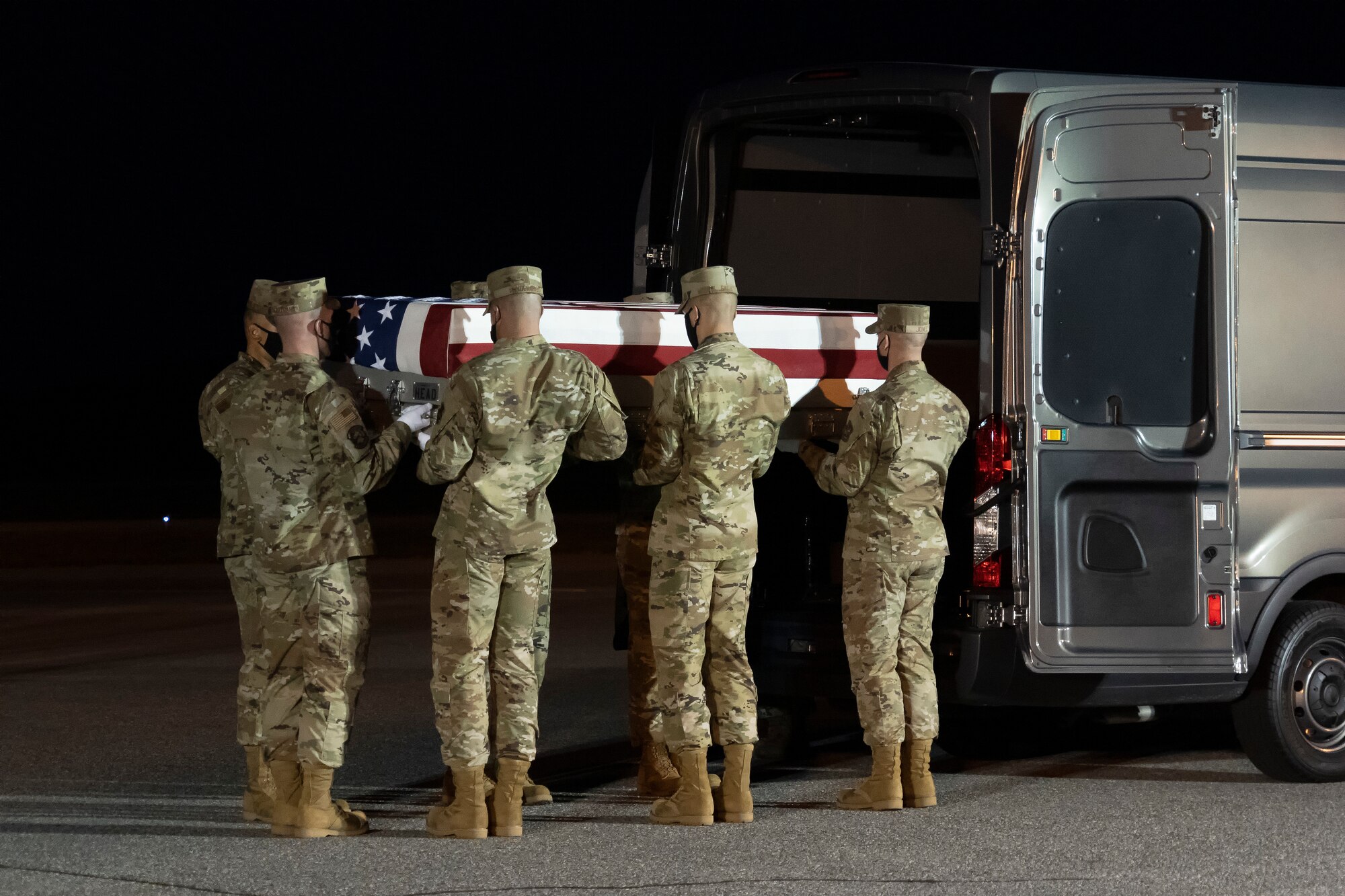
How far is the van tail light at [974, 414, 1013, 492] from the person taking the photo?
595cm

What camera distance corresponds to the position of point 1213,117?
600cm

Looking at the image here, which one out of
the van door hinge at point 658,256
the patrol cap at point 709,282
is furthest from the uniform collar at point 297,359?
the van door hinge at point 658,256

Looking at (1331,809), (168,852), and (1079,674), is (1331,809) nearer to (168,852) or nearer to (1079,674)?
(1079,674)

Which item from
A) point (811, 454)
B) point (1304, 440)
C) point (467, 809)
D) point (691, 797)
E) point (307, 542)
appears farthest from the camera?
point (811, 454)

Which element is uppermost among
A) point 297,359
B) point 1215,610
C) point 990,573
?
point 297,359

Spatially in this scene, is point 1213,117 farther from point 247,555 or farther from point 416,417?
point 247,555

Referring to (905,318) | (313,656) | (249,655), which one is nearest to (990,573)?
(905,318)

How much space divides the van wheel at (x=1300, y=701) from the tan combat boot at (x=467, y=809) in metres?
2.77

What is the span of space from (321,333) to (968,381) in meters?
2.82

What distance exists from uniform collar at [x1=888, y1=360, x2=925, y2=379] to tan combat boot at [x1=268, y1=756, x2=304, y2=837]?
2.40 m

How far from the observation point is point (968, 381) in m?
7.50

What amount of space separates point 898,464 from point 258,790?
8.00 feet

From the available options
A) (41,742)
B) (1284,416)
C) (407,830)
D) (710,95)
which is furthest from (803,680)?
(41,742)

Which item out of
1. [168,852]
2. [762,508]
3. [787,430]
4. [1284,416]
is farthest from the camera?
[762,508]
